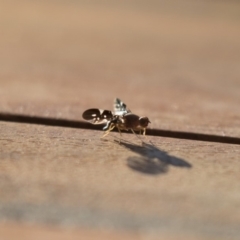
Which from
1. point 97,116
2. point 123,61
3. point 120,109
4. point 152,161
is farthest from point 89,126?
point 123,61

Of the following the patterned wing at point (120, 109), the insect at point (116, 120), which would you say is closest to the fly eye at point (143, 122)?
the insect at point (116, 120)

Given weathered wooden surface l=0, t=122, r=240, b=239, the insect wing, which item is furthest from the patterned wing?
weathered wooden surface l=0, t=122, r=240, b=239

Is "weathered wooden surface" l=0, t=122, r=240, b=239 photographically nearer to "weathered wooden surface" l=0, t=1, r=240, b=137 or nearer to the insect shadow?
the insect shadow

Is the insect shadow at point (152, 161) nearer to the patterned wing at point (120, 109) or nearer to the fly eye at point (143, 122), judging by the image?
the fly eye at point (143, 122)

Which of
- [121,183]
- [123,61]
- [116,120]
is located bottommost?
[121,183]

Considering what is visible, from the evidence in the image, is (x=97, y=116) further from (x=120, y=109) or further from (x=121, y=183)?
(x=121, y=183)

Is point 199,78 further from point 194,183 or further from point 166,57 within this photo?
point 194,183
